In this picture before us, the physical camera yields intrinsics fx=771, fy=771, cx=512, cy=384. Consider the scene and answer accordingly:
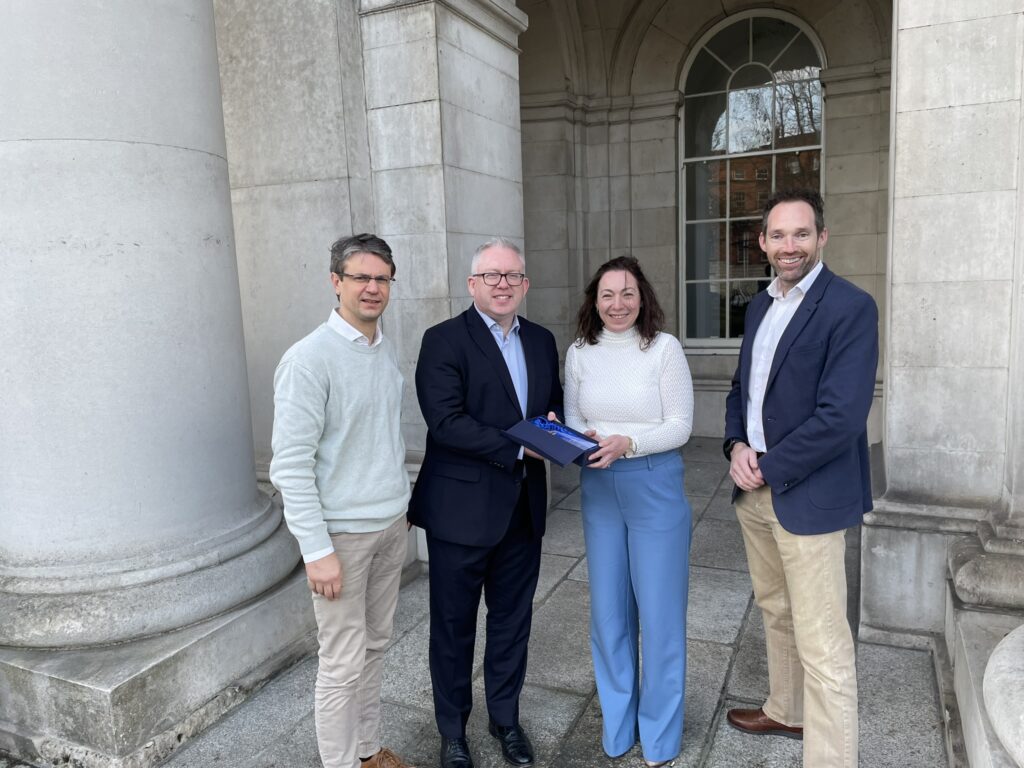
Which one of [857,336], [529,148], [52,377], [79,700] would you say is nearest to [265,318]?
[52,377]

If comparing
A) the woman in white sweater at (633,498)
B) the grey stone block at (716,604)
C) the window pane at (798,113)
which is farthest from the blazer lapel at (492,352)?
the window pane at (798,113)

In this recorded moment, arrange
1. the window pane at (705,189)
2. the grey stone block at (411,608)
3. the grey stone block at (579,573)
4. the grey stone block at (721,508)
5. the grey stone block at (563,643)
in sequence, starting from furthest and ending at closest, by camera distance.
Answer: the window pane at (705,189) < the grey stone block at (721,508) < the grey stone block at (579,573) < the grey stone block at (411,608) < the grey stone block at (563,643)

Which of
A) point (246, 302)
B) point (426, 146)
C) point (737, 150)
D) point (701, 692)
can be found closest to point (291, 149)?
point (426, 146)

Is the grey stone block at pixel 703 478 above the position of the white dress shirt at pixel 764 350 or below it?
below

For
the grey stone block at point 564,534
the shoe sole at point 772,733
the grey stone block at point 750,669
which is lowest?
Answer: the grey stone block at point 564,534

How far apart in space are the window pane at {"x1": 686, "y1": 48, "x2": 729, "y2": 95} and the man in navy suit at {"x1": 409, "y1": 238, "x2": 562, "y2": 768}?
6.81 meters

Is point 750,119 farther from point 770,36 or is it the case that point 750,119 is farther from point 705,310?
point 705,310

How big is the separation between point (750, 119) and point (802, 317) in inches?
270

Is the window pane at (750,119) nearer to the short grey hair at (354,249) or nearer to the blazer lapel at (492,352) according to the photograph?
the blazer lapel at (492,352)

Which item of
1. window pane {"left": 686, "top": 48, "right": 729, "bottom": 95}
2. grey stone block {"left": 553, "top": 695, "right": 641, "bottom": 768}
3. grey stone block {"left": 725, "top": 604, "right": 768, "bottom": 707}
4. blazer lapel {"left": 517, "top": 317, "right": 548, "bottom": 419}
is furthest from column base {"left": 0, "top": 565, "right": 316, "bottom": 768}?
window pane {"left": 686, "top": 48, "right": 729, "bottom": 95}

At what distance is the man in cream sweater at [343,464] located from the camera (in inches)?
98.2

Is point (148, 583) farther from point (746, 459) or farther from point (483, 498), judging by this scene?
point (746, 459)

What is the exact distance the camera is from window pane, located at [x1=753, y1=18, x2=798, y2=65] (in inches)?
328

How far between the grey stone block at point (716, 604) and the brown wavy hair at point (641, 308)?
6.51 feet
